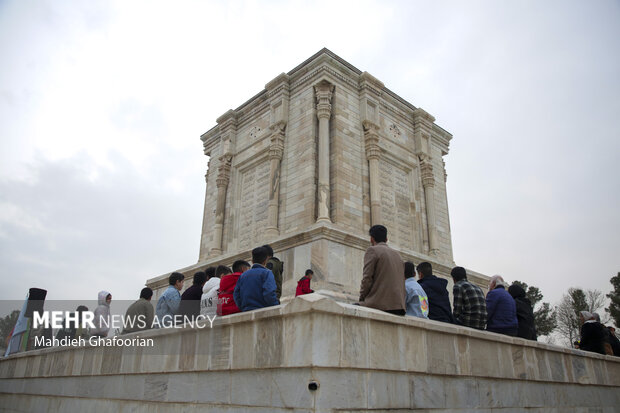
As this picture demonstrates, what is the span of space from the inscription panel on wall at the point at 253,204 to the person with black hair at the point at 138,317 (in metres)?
7.38

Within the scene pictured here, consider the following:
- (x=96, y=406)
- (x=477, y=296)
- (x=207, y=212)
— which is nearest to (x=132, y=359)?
(x=96, y=406)

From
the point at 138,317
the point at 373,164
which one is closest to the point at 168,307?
the point at 138,317

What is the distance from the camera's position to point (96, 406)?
681cm

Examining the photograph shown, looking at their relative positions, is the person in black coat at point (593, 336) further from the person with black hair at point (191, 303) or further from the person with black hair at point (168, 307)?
the person with black hair at point (168, 307)

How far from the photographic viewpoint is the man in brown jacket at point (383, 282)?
502cm

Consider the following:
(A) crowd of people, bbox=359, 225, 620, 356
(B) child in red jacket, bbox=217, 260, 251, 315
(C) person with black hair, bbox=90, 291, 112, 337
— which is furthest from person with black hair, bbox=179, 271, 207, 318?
(C) person with black hair, bbox=90, 291, 112, 337

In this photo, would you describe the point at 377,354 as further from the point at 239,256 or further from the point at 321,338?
the point at 239,256

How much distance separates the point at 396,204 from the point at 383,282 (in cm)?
1149

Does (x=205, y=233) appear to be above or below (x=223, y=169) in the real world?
below

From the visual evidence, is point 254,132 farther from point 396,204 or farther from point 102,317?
point 102,317

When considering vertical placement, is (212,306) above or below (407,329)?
above

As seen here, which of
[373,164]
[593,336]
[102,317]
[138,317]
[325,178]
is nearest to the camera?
[138,317]

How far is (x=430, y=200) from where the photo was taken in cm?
1750

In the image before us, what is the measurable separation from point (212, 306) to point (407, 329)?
9.56 feet
